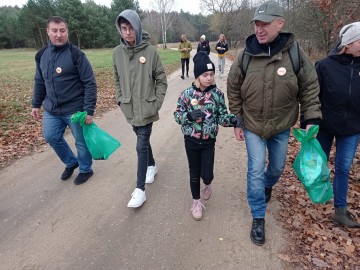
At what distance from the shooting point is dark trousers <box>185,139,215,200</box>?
10.7ft

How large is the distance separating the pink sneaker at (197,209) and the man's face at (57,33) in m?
2.75

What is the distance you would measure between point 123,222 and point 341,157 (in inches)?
100

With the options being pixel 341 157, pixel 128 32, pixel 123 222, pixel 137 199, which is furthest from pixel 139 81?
pixel 341 157

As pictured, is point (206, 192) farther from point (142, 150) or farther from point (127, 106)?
point (127, 106)

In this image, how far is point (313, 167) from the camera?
2.99 metres

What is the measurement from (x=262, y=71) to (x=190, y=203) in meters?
1.89

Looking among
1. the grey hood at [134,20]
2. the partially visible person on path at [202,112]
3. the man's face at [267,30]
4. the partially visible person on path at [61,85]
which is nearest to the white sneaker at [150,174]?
the partially visible person on path at [61,85]

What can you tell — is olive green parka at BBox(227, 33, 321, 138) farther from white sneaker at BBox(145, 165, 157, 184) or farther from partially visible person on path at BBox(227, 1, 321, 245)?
white sneaker at BBox(145, 165, 157, 184)

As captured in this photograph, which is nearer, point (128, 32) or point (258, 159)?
point (258, 159)

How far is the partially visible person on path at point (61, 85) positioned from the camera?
3.96 m

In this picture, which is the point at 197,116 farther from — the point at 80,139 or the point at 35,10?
the point at 35,10

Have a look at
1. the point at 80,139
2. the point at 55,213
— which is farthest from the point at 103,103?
the point at 55,213

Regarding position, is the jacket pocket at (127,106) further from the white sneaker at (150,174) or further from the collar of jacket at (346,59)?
the collar of jacket at (346,59)

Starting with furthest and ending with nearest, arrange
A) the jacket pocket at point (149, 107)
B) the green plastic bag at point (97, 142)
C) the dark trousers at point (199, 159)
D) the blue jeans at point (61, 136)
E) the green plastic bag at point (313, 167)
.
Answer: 1. the blue jeans at point (61, 136)
2. the green plastic bag at point (97, 142)
3. the jacket pocket at point (149, 107)
4. the dark trousers at point (199, 159)
5. the green plastic bag at point (313, 167)
